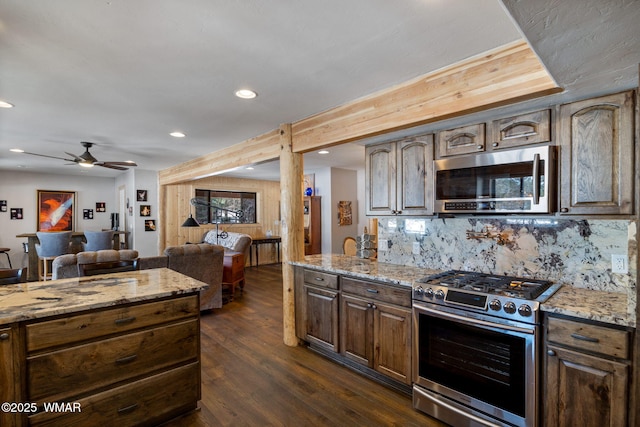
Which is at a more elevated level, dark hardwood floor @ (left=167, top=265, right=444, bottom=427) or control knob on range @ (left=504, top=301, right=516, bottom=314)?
control knob on range @ (left=504, top=301, right=516, bottom=314)

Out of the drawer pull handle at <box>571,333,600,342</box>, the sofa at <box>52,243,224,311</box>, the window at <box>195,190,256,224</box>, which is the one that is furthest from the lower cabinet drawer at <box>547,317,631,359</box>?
the window at <box>195,190,256,224</box>

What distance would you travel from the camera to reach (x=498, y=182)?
2258mm

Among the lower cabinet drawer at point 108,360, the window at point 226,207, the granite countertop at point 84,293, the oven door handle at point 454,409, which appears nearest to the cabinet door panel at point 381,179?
the oven door handle at point 454,409

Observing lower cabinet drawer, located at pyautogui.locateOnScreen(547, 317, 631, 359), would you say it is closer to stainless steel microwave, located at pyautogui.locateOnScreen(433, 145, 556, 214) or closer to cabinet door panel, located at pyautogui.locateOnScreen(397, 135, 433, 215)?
stainless steel microwave, located at pyautogui.locateOnScreen(433, 145, 556, 214)

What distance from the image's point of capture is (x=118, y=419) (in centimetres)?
190

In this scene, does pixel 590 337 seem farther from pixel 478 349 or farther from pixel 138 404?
pixel 138 404

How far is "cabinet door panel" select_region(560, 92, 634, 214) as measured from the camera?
1.78m

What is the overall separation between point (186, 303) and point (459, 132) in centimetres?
249

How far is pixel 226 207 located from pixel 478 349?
7167 mm

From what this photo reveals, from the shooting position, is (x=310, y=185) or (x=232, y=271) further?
(x=310, y=185)

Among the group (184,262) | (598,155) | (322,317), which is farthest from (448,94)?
(184,262)

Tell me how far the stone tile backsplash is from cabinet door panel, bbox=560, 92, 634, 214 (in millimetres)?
321

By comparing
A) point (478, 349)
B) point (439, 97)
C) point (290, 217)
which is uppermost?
point (439, 97)

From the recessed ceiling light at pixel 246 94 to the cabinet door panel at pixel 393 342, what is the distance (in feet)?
6.83
